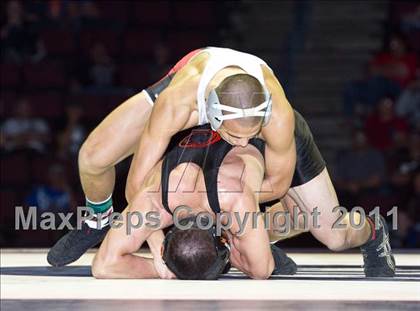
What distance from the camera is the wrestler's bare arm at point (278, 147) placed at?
4.28 m

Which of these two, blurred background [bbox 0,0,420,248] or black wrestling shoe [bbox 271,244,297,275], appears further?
blurred background [bbox 0,0,420,248]

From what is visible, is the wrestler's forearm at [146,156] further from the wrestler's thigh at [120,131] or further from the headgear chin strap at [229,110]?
the wrestler's thigh at [120,131]

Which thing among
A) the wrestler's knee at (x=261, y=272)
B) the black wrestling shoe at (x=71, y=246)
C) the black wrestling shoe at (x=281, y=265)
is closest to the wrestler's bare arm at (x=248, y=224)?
the wrestler's knee at (x=261, y=272)

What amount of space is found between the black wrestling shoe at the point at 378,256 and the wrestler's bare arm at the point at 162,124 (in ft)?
3.15

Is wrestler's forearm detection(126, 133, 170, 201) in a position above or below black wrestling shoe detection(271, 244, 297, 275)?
above

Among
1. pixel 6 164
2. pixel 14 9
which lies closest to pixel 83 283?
pixel 6 164

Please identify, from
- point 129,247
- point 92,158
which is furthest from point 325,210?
point 92,158

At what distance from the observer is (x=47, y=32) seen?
1041 cm

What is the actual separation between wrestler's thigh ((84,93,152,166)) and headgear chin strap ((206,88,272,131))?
686 mm

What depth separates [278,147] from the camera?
434 cm

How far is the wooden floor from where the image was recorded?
11.0 ft

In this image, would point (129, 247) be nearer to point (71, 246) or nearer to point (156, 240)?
point (156, 240)

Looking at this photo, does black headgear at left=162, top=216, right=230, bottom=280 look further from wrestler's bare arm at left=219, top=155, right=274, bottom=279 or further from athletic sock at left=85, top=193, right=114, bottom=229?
athletic sock at left=85, top=193, right=114, bottom=229

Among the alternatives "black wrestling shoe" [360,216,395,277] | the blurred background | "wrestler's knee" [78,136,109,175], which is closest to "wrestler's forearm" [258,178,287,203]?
"black wrestling shoe" [360,216,395,277]
